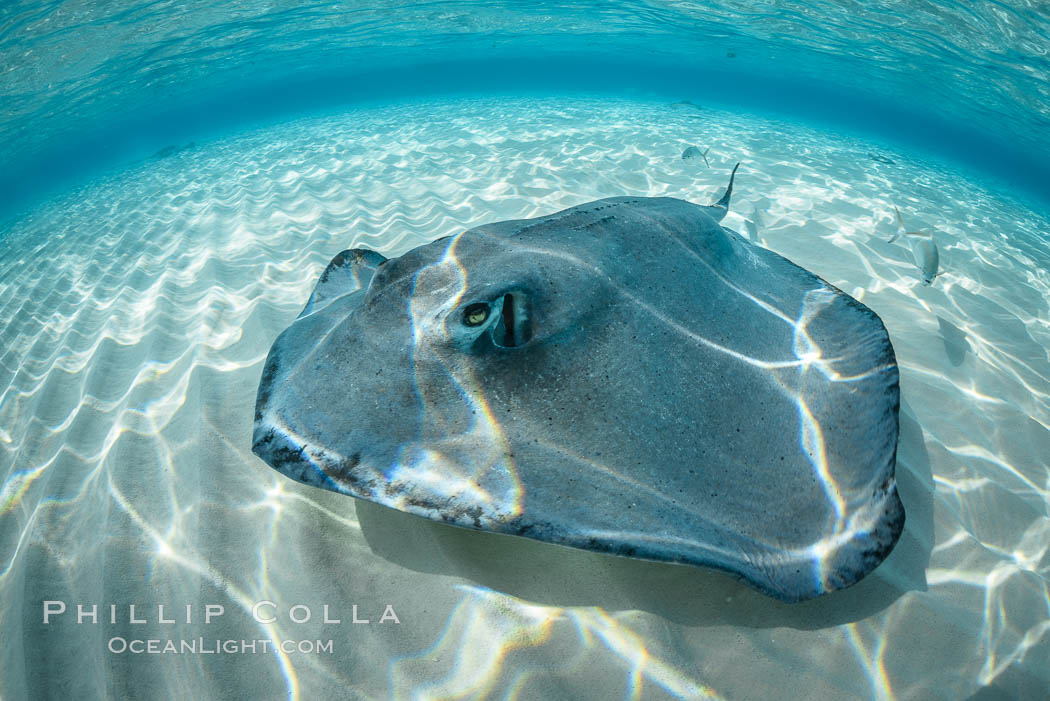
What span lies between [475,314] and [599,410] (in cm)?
66

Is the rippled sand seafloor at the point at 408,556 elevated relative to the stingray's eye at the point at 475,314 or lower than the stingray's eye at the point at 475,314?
lower

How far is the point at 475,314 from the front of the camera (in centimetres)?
184

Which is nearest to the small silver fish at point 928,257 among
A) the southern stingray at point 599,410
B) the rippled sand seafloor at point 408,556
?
the rippled sand seafloor at point 408,556

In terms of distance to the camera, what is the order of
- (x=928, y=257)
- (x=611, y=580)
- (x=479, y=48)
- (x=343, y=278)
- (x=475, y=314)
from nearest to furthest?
1. (x=475, y=314)
2. (x=611, y=580)
3. (x=343, y=278)
4. (x=928, y=257)
5. (x=479, y=48)

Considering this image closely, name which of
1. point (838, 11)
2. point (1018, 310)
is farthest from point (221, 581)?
point (838, 11)

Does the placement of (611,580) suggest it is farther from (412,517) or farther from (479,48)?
(479,48)

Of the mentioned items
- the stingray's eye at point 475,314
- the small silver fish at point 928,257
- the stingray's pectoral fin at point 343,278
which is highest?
the stingray's eye at point 475,314

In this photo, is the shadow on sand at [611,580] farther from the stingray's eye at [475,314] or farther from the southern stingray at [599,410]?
the stingray's eye at [475,314]

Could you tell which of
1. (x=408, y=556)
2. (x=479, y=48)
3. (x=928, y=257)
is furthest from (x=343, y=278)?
(x=479, y=48)

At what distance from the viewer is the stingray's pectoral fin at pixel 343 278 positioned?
2820 mm

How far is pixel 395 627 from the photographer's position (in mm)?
1908

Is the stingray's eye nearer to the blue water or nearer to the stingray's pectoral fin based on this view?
the stingray's pectoral fin

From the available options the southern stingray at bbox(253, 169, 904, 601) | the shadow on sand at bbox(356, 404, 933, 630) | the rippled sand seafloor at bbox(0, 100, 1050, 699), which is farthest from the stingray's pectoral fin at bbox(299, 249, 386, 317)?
the shadow on sand at bbox(356, 404, 933, 630)

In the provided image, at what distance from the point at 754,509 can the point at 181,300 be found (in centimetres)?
600
